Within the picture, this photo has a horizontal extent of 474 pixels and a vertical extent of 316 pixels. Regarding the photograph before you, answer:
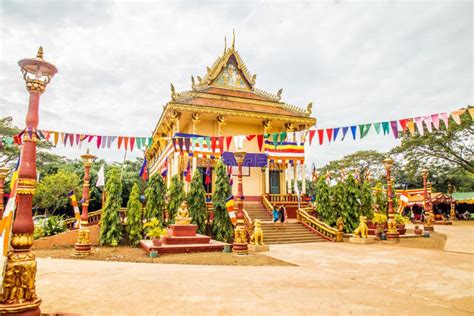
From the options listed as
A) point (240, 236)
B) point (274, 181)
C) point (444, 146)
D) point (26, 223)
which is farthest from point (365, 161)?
point (26, 223)

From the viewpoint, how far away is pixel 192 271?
8.14 m

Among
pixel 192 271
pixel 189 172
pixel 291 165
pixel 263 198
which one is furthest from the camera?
pixel 291 165

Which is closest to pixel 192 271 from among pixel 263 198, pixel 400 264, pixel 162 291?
pixel 162 291

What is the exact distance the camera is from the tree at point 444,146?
29.7 m

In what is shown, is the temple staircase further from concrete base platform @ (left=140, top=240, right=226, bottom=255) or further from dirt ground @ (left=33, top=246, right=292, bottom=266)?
dirt ground @ (left=33, top=246, right=292, bottom=266)

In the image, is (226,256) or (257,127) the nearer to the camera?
(226,256)

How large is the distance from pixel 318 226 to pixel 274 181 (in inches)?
261

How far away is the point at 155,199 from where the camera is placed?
1530 centimetres

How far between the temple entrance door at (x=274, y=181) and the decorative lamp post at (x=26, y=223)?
19184mm

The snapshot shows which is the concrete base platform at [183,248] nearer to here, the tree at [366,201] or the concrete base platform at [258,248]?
the concrete base platform at [258,248]

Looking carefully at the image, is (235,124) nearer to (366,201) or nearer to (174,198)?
(174,198)

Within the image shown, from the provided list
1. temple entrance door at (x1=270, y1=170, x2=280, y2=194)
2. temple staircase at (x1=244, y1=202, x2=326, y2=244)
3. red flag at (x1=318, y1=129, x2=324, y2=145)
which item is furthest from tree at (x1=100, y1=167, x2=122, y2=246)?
temple entrance door at (x1=270, y1=170, x2=280, y2=194)

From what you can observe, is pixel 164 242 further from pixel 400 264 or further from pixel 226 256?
pixel 400 264

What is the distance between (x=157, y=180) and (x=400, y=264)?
35.7 feet
